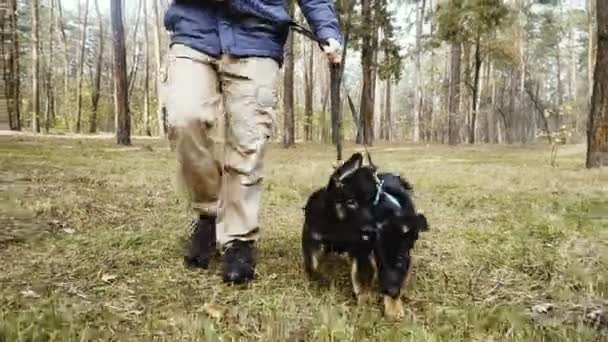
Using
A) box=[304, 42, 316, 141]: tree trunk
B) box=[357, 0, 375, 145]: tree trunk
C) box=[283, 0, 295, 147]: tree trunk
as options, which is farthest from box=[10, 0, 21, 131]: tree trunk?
box=[357, 0, 375, 145]: tree trunk

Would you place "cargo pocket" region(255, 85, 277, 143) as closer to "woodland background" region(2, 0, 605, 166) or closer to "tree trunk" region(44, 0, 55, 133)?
"woodland background" region(2, 0, 605, 166)

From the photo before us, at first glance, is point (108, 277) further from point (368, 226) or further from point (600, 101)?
point (600, 101)

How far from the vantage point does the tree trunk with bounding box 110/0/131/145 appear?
1590 cm

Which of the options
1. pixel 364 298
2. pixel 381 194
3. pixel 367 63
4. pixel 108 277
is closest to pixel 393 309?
pixel 364 298

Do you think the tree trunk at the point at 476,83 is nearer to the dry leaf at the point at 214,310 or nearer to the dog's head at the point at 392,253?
the dog's head at the point at 392,253

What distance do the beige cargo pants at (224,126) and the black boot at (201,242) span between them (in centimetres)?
15

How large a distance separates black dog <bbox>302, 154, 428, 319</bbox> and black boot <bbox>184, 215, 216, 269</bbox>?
2.09ft

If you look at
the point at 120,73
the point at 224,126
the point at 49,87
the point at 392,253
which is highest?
the point at 49,87

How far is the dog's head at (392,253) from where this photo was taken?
2.48 m

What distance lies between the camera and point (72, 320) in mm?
2270

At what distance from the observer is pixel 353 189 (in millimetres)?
2592

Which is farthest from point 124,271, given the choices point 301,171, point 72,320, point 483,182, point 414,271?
point 301,171

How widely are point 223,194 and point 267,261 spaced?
0.56m

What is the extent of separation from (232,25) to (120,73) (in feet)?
46.3
